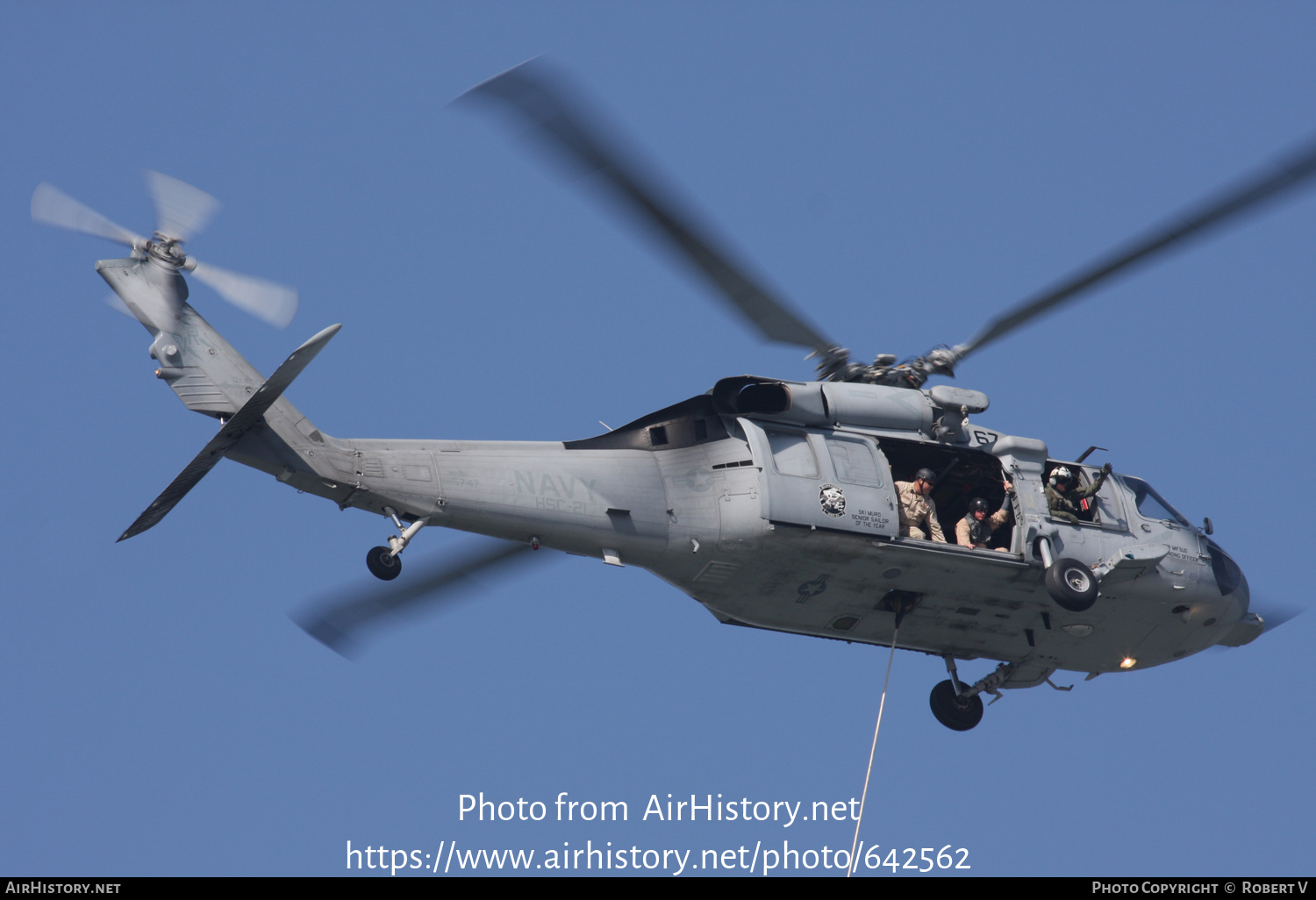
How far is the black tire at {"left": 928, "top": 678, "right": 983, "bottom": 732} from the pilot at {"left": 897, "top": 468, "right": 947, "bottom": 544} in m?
3.18

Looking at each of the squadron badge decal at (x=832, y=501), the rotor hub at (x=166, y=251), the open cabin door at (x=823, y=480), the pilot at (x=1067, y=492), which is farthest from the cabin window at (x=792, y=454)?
the rotor hub at (x=166, y=251)

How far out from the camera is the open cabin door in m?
17.3

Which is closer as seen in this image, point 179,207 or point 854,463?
point 179,207

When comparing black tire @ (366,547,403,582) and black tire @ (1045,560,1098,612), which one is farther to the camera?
black tire @ (1045,560,1098,612)

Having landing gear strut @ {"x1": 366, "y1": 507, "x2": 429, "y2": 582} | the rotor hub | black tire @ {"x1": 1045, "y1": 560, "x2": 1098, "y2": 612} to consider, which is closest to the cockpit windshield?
black tire @ {"x1": 1045, "y1": 560, "x2": 1098, "y2": 612}

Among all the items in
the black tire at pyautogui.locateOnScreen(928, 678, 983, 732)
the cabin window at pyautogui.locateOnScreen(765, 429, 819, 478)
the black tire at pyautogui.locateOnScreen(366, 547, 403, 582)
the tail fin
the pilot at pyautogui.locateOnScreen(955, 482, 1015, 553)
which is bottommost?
the black tire at pyautogui.locateOnScreen(366, 547, 403, 582)

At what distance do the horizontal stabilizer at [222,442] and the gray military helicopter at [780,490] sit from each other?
25 millimetres

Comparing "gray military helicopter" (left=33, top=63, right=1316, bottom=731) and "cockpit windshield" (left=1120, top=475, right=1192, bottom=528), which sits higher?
"cockpit windshield" (left=1120, top=475, right=1192, bottom=528)

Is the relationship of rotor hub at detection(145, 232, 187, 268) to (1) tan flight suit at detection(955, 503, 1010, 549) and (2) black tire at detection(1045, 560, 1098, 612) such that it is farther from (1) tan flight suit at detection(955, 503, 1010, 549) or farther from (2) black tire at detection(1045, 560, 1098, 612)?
(2) black tire at detection(1045, 560, 1098, 612)

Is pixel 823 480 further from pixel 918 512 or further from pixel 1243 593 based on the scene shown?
pixel 1243 593

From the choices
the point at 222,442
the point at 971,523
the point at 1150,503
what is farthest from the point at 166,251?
the point at 1150,503

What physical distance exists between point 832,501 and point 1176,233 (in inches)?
194

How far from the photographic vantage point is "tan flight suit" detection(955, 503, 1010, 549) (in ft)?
60.4

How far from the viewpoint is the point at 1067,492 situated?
19.7m
